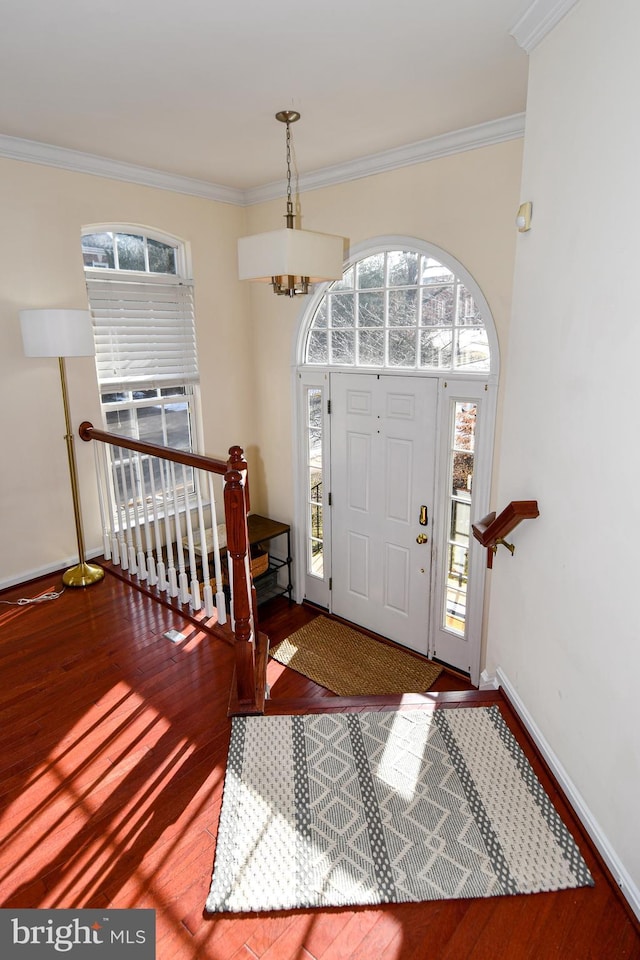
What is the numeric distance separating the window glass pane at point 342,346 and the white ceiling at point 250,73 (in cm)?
127

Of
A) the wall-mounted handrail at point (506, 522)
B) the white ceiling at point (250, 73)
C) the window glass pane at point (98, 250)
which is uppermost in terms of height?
the white ceiling at point (250, 73)

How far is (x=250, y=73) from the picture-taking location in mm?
2434

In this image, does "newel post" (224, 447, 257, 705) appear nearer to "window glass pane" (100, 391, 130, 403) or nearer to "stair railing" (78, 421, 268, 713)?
"stair railing" (78, 421, 268, 713)

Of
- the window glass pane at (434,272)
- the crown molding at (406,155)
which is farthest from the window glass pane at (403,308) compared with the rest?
the crown molding at (406,155)

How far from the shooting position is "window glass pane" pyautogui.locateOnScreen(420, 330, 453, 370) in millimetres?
3773

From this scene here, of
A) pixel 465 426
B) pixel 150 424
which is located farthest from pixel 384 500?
pixel 150 424

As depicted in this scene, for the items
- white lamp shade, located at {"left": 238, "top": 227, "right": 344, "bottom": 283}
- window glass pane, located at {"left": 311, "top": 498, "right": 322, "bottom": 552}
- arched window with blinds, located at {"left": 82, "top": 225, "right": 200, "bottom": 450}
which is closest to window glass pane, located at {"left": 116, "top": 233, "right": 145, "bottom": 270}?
arched window with blinds, located at {"left": 82, "top": 225, "right": 200, "bottom": 450}

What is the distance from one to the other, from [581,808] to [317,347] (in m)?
3.65

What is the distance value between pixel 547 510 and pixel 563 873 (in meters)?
1.11

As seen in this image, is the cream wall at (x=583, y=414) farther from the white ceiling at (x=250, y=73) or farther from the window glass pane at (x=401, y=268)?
the window glass pane at (x=401, y=268)

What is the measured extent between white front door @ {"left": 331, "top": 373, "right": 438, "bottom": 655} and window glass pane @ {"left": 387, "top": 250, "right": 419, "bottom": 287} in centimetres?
68

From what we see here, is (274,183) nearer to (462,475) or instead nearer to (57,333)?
(57,333)

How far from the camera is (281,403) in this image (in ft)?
15.8

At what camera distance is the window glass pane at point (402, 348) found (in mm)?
3967
